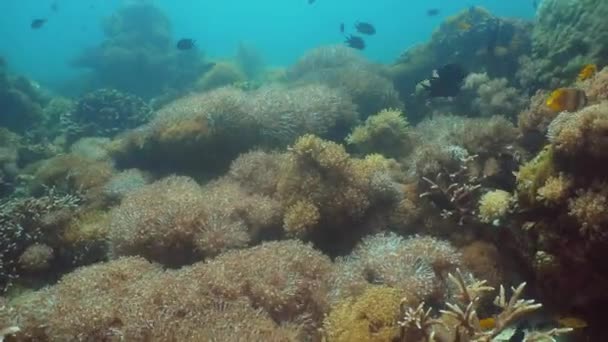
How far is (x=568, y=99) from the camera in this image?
16.9ft

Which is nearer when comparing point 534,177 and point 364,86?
point 534,177

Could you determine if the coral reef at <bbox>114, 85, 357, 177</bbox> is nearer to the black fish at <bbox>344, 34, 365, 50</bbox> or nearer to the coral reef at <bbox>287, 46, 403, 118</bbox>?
the coral reef at <bbox>287, 46, 403, 118</bbox>

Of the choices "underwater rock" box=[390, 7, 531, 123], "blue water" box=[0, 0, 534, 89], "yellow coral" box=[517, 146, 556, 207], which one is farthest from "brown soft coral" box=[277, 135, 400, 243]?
"blue water" box=[0, 0, 534, 89]

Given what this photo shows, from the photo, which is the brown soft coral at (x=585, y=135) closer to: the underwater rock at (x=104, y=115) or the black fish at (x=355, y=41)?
the black fish at (x=355, y=41)

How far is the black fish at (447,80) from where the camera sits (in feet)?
24.4

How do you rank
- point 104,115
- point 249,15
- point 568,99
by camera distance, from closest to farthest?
point 568,99
point 104,115
point 249,15

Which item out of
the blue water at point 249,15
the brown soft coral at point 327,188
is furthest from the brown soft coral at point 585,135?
the blue water at point 249,15

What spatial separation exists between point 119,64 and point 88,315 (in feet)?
71.8

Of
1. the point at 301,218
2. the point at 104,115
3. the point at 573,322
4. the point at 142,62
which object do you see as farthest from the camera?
the point at 142,62

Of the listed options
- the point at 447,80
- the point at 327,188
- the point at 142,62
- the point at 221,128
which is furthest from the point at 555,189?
the point at 142,62

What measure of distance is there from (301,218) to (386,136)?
3.48 m

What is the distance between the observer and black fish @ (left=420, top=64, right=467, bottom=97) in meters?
7.45

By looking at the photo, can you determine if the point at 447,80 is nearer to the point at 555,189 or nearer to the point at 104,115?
the point at 555,189

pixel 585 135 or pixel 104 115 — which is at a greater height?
pixel 104 115
